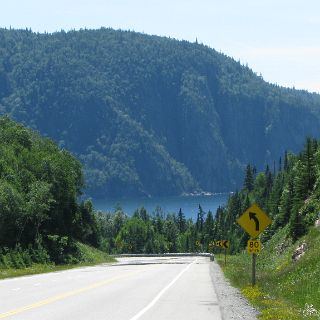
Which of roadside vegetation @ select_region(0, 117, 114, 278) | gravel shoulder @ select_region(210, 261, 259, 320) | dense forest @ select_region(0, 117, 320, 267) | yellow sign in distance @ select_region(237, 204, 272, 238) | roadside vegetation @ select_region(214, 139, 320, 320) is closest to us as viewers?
gravel shoulder @ select_region(210, 261, 259, 320)

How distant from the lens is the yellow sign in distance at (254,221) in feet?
85.1

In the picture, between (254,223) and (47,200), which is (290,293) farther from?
(47,200)

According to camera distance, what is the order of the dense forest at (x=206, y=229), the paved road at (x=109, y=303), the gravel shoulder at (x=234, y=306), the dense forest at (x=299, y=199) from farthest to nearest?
the dense forest at (x=206, y=229), the dense forest at (x=299, y=199), the gravel shoulder at (x=234, y=306), the paved road at (x=109, y=303)

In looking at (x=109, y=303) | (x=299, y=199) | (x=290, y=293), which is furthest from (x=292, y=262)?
(x=299, y=199)

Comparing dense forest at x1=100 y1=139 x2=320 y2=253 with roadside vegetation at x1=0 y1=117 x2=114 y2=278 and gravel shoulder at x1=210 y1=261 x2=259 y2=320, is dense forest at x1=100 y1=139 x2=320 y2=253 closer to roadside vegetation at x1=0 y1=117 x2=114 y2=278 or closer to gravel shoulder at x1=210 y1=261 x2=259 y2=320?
roadside vegetation at x1=0 y1=117 x2=114 y2=278

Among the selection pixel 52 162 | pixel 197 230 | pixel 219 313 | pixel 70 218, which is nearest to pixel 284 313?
pixel 219 313

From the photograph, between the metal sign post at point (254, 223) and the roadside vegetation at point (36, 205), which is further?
the roadside vegetation at point (36, 205)

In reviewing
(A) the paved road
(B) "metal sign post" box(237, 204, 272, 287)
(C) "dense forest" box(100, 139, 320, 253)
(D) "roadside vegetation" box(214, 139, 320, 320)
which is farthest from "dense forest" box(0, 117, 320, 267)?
(C) "dense forest" box(100, 139, 320, 253)

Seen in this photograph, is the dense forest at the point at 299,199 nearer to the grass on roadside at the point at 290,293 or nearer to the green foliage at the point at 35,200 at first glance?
the grass on roadside at the point at 290,293

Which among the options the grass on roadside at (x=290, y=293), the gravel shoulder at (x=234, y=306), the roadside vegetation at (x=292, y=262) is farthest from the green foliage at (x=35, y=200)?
the gravel shoulder at (x=234, y=306)

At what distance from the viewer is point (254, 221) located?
26.1 meters

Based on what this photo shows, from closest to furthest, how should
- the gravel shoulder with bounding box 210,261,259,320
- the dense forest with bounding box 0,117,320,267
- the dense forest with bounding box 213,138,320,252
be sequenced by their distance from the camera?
the gravel shoulder with bounding box 210,261,259,320 → the dense forest with bounding box 213,138,320,252 → the dense forest with bounding box 0,117,320,267

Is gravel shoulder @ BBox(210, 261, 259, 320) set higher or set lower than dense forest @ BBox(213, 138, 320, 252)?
lower

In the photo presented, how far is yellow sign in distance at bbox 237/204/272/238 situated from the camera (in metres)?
25.9
